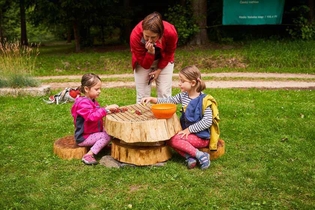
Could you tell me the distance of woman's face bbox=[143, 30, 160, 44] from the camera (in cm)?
458

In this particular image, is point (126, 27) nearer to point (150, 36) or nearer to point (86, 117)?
point (150, 36)

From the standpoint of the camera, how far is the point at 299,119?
21.3 feet

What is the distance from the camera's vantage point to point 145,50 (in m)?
5.11

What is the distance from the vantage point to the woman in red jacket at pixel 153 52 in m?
4.59

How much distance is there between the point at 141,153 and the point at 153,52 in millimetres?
1303

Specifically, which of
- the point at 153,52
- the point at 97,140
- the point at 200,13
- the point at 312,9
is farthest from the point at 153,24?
the point at 312,9

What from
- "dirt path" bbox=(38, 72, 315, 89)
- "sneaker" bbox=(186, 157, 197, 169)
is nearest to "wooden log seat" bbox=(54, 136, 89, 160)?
"sneaker" bbox=(186, 157, 197, 169)

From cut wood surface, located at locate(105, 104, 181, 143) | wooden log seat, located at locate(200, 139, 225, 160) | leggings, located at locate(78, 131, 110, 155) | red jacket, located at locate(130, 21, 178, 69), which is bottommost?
wooden log seat, located at locate(200, 139, 225, 160)

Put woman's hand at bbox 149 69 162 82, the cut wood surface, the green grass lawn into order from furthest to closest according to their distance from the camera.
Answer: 1. woman's hand at bbox 149 69 162 82
2. the cut wood surface
3. the green grass lawn

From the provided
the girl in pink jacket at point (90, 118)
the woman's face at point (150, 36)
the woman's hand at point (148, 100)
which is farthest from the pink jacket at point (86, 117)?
the woman's face at point (150, 36)

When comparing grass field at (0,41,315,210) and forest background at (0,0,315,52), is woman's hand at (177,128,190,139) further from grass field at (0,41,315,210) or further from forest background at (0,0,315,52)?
forest background at (0,0,315,52)

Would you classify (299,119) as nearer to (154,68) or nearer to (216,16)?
(154,68)

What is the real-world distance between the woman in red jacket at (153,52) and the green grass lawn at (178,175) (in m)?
1.10

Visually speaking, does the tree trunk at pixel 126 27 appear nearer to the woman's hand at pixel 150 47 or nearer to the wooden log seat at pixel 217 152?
Result: the woman's hand at pixel 150 47
